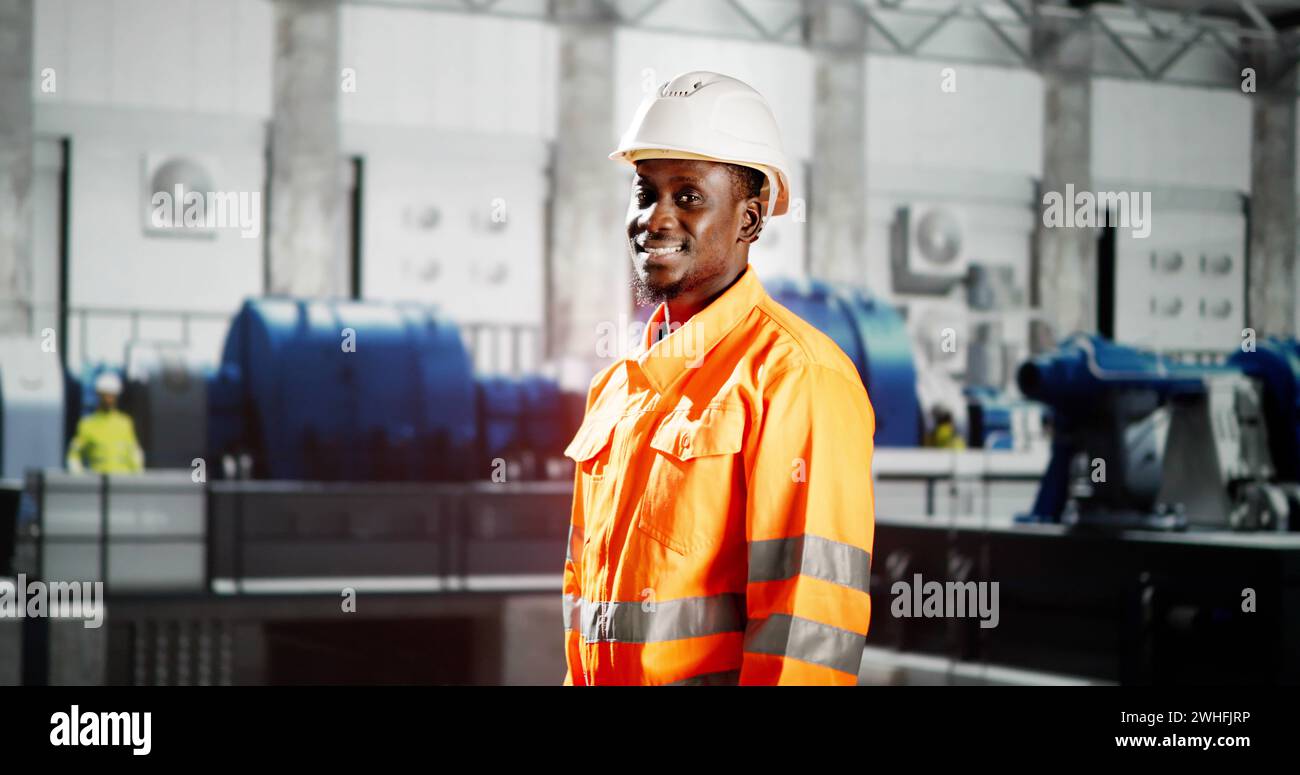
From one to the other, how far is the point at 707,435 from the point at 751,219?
0.37 m

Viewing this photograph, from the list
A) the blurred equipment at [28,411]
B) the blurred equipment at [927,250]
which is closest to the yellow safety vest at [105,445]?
the blurred equipment at [28,411]

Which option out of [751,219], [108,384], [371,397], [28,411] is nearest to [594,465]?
[751,219]

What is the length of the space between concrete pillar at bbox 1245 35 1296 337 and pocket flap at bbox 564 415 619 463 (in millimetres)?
14486

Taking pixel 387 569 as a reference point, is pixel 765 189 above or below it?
above

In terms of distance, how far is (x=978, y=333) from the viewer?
58.4 ft

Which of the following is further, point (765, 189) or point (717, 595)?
point (765, 189)

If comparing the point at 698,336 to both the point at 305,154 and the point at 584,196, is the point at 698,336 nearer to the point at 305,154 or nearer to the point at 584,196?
the point at 305,154

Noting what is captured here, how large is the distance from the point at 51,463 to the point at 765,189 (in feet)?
29.9

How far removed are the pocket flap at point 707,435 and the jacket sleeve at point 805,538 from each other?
3 cm

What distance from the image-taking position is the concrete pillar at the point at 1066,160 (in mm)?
18703

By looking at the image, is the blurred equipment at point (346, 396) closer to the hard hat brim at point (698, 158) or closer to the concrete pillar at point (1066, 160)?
the hard hat brim at point (698, 158)
